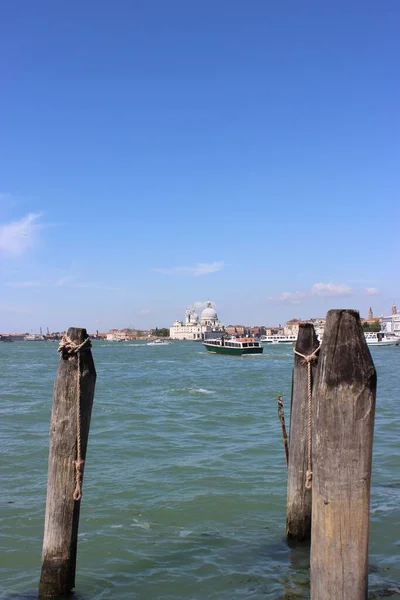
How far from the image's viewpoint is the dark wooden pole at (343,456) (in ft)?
10.6

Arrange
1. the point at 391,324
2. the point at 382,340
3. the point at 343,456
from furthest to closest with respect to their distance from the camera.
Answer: the point at 391,324 → the point at 382,340 → the point at 343,456

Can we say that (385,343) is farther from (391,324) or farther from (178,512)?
(178,512)

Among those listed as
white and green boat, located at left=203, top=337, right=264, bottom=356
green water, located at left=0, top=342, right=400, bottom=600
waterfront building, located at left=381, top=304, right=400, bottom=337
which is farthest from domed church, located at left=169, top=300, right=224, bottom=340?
green water, located at left=0, top=342, right=400, bottom=600

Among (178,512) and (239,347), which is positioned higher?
(239,347)

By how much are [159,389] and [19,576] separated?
19.9 metres

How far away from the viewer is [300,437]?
5262 millimetres

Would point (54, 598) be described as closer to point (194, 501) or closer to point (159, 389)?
point (194, 501)

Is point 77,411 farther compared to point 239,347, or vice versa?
point 239,347

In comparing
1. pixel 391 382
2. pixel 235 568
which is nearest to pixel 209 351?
pixel 391 382

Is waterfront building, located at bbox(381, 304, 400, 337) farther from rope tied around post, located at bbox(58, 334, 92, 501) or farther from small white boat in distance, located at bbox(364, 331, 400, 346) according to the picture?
rope tied around post, located at bbox(58, 334, 92, 501)

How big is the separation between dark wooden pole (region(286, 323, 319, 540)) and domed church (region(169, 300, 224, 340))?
16368 centimetres

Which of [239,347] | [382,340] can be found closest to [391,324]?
[382,340]

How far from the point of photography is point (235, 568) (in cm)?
558

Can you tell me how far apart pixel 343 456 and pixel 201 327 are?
7005 inches
